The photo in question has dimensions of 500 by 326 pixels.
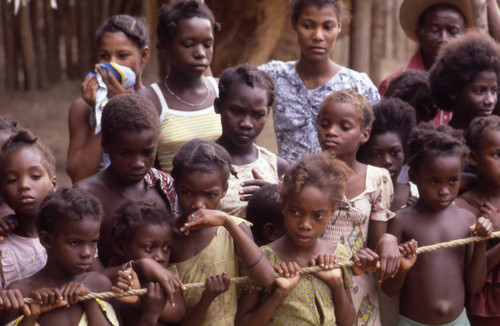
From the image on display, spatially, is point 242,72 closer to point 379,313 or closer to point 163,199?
point 163,199

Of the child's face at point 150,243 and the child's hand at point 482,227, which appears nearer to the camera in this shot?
the child's face at point 150,243

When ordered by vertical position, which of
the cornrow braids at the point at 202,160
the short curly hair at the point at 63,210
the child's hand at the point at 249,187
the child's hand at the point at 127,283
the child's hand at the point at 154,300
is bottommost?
the child's hand at the point at 154,300

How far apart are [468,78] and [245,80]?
1171 mm

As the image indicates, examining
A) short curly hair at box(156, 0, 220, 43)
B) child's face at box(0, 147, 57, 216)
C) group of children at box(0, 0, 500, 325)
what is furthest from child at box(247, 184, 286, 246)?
short curly hair at box(156, 0, 220, 43)

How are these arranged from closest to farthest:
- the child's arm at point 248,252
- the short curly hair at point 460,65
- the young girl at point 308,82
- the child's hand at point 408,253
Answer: the child's arm at point 248,252
the child's hand at point 408,253
the short curly hair at point 460,65
the young girl at point 308,82

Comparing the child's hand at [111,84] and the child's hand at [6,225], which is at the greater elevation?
the child's hand at [111,84]

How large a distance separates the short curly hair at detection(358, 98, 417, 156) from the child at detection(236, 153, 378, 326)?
2.24 ft

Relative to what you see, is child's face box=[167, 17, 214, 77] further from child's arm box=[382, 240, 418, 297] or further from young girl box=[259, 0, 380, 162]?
child's arm box=[382, 240, 418, 297]

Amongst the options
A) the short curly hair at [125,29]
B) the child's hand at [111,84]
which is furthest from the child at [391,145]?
the short curly hair at [125,29]

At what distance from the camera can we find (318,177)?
9.18 feet

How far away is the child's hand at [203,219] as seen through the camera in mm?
2596

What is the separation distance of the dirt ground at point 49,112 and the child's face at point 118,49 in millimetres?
4398

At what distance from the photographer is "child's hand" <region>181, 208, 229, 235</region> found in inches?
102

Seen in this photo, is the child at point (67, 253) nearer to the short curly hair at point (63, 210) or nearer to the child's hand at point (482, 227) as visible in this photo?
the short curly hair at point (63, 210)
